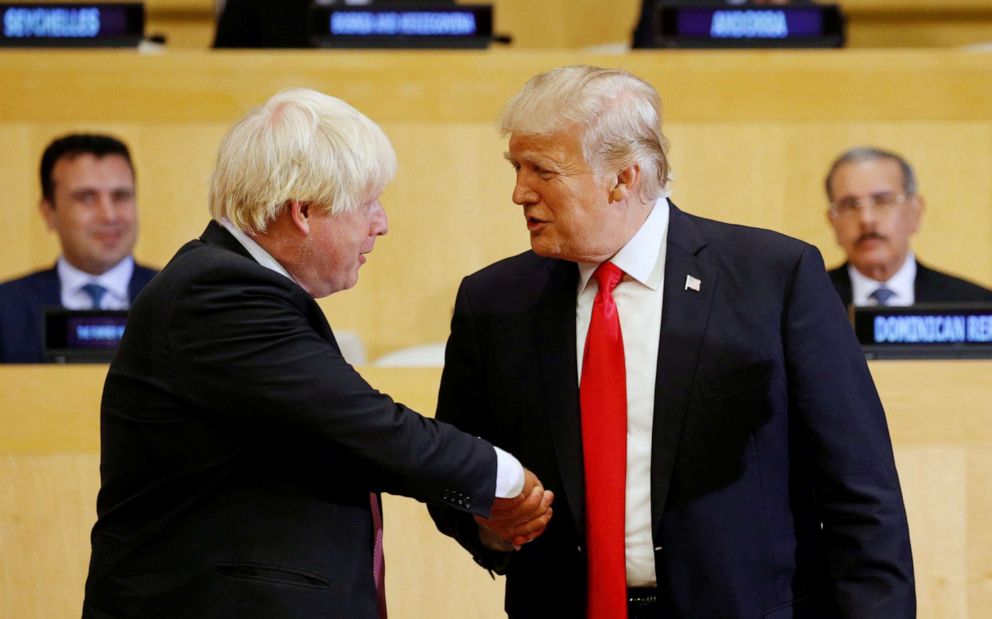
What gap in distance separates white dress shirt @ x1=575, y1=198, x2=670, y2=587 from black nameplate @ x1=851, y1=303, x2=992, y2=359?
0.87 meters

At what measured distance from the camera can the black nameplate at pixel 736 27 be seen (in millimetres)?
3932

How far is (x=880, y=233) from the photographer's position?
386 centimetres

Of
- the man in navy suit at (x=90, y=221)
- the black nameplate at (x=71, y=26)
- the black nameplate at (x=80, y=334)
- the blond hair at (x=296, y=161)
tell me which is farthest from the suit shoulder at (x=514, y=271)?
the black nameplate at (x=71, y=26)

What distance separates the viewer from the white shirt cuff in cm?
191

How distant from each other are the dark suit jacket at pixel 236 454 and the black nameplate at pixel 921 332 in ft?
4.03

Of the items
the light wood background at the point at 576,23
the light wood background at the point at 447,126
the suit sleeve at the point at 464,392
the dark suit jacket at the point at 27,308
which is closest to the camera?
the suit sleeve at the point at 464,392

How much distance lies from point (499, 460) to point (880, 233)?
7.38ft

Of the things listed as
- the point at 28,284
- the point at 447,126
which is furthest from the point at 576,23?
the point at 28,284

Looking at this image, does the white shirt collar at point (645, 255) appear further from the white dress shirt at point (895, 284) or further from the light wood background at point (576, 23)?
the light wood background at point (576, 23)

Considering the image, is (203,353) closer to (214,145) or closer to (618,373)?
(618,373)

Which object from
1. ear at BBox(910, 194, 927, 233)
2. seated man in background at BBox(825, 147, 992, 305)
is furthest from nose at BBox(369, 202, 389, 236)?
ear at BBox(910, 194, 927, 233)

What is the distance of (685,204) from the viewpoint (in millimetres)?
3893

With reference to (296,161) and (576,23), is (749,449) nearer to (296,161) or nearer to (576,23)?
(296,161)

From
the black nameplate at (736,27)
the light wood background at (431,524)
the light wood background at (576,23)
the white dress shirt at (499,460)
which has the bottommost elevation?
the light wood background at (431,524)
